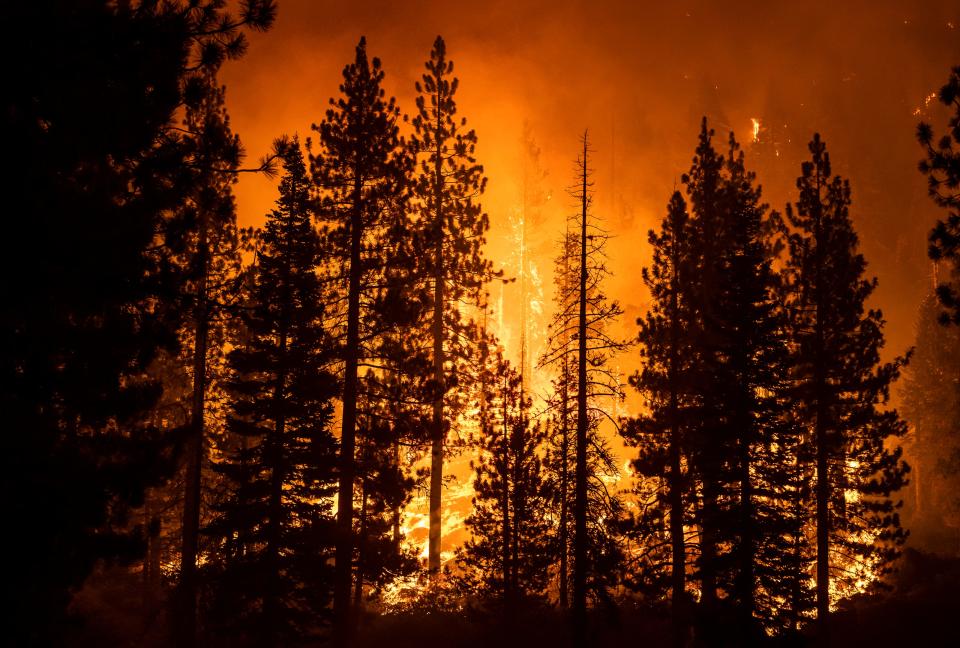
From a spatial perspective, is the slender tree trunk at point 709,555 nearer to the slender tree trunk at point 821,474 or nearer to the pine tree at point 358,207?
the slender tree trunk at point 821,474

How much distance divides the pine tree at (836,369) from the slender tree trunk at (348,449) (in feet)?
44.2

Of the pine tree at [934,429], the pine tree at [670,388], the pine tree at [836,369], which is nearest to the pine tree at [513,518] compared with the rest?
the pine tree at [670,388]

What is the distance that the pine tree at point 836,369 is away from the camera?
633 inches

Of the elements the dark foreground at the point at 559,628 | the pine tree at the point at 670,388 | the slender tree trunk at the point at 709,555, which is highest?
the pine tree at the point at 670,388

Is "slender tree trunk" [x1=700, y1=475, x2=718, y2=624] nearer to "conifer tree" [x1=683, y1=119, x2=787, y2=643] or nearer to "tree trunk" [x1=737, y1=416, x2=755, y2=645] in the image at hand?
"conifer tree" [x1=683, y1=119, x2=787, y2=643]

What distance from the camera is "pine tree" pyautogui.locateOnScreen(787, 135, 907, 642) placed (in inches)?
633

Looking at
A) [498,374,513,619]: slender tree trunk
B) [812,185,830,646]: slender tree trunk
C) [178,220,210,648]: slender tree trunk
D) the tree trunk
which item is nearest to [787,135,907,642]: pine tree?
[812,185,830,646]: slender tree trunk

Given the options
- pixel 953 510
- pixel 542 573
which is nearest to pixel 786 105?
pixel 953 510

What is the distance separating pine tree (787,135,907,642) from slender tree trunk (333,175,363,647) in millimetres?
13478

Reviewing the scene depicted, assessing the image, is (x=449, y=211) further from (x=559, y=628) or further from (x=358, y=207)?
(x=559, y=628)

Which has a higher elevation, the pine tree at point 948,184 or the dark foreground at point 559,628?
the pine tree at point 948,184

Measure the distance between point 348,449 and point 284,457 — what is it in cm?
249

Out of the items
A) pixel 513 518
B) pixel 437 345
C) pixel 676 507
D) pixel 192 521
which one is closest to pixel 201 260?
pixel 192 521

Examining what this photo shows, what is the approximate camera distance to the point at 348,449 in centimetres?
1234
